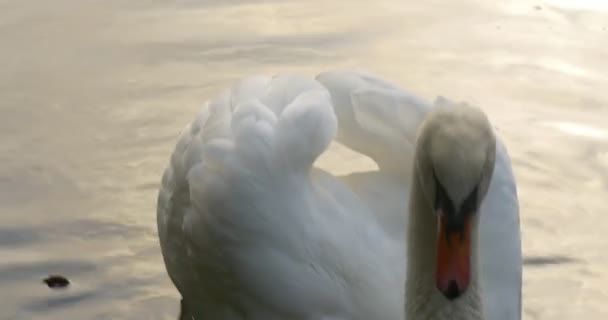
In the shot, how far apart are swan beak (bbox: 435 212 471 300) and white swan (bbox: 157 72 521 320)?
0.46 ft

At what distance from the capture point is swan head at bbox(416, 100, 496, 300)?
3867mm

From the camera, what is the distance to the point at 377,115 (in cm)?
489

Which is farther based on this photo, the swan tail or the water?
the water

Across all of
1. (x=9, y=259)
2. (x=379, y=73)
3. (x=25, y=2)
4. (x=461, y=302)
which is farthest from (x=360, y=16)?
(x=461, y=302)

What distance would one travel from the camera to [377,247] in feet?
15.6

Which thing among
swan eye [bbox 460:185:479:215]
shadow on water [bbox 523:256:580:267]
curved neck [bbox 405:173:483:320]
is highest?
swan eye [bbox 460:185:479:215]

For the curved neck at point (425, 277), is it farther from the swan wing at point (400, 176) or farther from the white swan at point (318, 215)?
the swan wing at point (400, 176)

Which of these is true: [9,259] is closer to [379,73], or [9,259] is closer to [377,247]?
[377,247]

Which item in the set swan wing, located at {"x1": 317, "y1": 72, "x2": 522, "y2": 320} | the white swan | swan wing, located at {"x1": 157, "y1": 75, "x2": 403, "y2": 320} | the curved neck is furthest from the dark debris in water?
the curved neck

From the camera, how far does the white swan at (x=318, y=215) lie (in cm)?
439

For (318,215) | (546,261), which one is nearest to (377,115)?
(318,215)

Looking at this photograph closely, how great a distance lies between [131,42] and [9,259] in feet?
6.92

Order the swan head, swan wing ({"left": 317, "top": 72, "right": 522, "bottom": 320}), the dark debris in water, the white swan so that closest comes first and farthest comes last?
the swan head < the white swan < swan wing ({"left": 317, "top": 72, "right": 522, "bottom": 320}) < the dark debris in water

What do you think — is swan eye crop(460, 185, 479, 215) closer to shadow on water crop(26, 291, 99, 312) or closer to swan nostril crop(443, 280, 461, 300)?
swan nostril crop(443, 280, 461, 300)
